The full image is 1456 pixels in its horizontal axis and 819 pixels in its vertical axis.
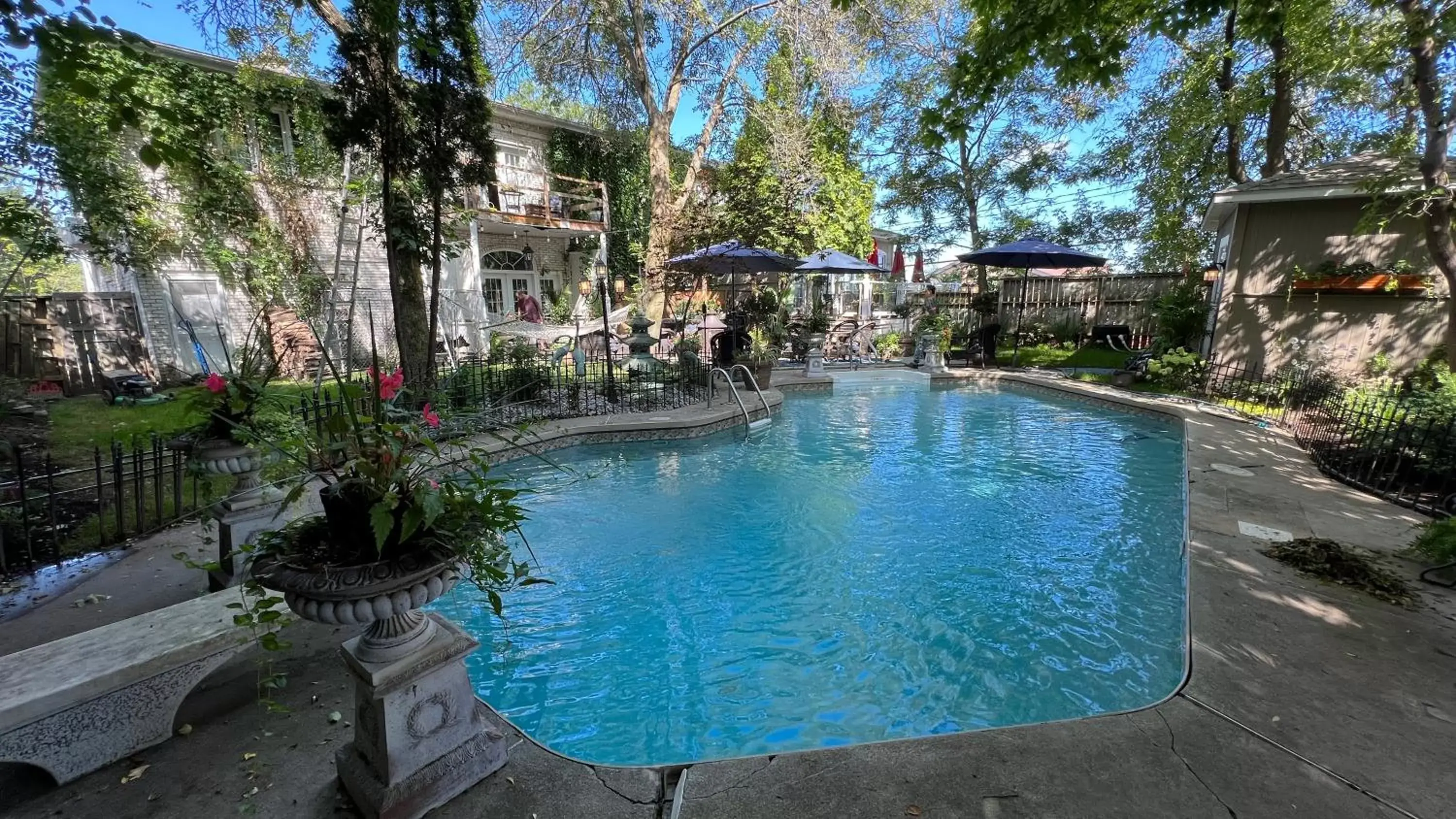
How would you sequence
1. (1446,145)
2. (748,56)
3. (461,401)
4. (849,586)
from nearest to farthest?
(849,586), (1446,145), (461,401), (748,56)

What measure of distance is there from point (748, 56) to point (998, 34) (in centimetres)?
1324

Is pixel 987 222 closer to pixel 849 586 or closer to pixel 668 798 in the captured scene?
pixel 849 586

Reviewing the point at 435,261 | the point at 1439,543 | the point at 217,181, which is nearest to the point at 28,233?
the point at 217,181

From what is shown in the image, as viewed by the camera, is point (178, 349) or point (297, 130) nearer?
point (178, 349)

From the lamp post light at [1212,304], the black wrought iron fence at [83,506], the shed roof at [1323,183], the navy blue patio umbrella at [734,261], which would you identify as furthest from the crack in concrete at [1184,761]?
the lamp post light at [1212,304]

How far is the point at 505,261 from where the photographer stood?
642 inches

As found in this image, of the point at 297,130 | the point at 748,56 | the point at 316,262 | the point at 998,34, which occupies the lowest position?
the point at 316,262

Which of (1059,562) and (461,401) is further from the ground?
(461,401)

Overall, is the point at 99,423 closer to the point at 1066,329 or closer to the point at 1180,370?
the point at 1180,370

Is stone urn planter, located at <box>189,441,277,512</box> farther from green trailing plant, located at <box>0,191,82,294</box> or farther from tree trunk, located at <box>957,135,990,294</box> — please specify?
tree trunk, located at <box>957,135,990,294</box>

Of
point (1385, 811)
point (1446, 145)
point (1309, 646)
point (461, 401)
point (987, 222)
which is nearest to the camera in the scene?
point (1385, 811)

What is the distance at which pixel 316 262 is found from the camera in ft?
37.4

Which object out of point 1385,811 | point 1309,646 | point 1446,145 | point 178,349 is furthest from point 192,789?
point 178,349

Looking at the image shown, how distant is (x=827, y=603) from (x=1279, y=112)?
1272 cm
